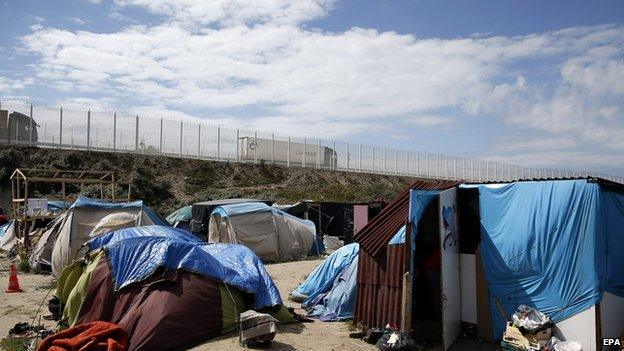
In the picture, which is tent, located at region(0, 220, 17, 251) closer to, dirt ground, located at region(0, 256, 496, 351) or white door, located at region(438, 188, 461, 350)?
dirt ground, located at region(0, 256, 496, 351)

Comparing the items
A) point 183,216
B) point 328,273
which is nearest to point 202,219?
point 183,216

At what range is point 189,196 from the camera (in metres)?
34.6

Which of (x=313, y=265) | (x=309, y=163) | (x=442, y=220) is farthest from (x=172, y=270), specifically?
(x=309, y=163)

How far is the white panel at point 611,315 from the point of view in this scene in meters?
7.51

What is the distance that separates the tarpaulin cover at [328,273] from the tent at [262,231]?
7.16 meters

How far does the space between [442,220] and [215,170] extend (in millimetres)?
32503

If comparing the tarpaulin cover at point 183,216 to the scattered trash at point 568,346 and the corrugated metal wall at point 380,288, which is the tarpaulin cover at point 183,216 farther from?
the scattered trash at point 568,346

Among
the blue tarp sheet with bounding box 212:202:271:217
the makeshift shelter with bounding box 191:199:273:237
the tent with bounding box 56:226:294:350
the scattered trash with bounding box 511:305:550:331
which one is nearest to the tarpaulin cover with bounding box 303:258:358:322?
the tent with bounding box 56:226:294:350

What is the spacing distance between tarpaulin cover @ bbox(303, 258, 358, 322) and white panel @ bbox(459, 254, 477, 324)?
215 cm

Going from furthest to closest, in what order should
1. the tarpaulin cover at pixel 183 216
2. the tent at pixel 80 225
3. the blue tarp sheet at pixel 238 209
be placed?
the tarpaulin cover at pixel 183 216 < the blue tarp sheet at pixel 238 209 < the tent at pixel 80 225

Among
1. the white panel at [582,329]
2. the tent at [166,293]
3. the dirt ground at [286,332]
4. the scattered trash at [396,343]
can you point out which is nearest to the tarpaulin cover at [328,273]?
the dirt ground at [286,332]

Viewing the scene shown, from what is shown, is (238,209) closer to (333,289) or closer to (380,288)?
(333,289)

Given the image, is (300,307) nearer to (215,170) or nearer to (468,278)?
(468,278)

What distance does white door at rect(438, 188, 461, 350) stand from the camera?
8.09 m
